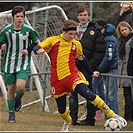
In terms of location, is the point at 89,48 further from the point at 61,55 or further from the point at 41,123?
the point at 41,123

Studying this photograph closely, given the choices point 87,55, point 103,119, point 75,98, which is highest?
point 87,55

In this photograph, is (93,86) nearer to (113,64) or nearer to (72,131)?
(113,64)

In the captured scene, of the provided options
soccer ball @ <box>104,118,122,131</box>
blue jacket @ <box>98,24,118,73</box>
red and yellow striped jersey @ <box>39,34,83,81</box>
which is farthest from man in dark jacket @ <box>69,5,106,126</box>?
soccer ball @ <box>104,118,122,131</box>

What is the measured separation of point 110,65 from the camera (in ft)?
35.1

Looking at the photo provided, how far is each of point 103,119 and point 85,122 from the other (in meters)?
1.38

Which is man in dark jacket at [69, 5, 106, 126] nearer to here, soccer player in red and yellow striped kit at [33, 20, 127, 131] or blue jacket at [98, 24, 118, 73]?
blue jacket at [98, 24, 118, 73]

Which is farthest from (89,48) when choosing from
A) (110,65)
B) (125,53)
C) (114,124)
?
(114,124)

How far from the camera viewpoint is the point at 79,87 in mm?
8820

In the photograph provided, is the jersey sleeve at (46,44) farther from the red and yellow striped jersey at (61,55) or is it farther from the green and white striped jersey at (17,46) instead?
the green and white striped jersey at (17,46)

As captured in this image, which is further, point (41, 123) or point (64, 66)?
point (41, 123)

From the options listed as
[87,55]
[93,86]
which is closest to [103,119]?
[93,86]

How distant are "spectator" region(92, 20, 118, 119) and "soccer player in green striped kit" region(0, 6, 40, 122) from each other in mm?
1297

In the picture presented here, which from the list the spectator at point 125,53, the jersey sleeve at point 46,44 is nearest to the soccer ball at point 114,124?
the jersey sleeve at point 46,44

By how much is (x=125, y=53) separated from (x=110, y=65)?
384 millimetres
